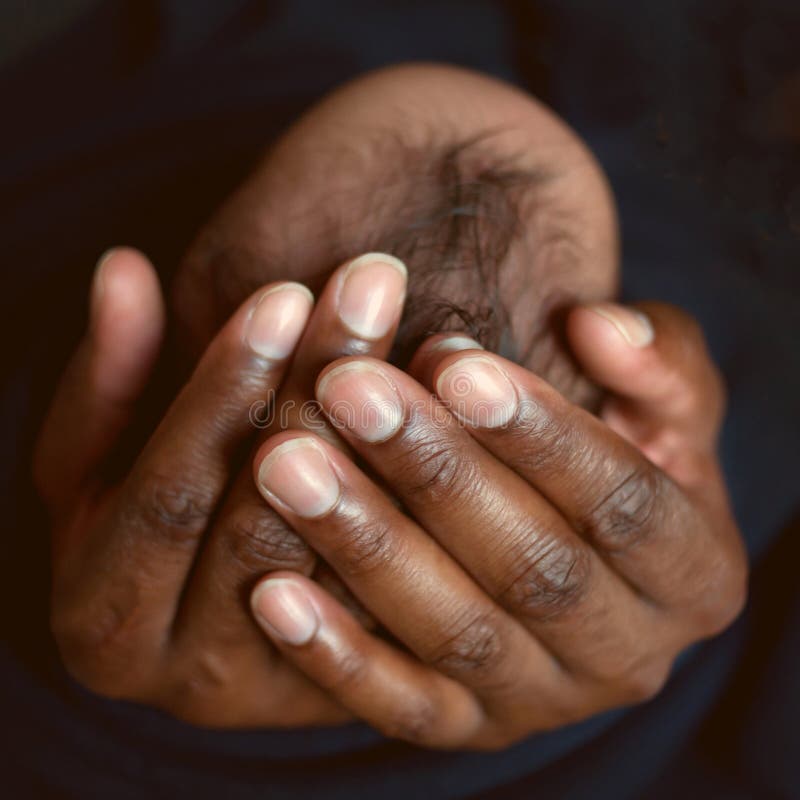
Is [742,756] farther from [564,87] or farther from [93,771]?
[564,87]

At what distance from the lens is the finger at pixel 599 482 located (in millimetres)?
756

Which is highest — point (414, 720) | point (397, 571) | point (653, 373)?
point (653, 373)

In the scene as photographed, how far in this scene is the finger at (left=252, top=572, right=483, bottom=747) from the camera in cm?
86

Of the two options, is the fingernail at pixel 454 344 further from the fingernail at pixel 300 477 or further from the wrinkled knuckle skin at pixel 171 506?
the wrinkled knuckle skin at pixel 171 506

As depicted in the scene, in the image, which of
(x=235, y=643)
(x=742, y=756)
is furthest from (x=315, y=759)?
(x=742, y=756)

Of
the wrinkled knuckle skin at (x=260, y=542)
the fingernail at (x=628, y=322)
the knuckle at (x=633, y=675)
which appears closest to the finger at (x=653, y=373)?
the fingernail at (x=628, y=322)

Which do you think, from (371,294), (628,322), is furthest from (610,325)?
(371,294)

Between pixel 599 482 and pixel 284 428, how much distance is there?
30 centimetres

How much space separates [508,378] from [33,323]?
0.72 meters

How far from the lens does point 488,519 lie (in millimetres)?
825

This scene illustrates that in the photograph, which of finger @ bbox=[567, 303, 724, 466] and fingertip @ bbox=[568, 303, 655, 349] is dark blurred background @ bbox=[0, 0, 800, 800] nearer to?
finger @ bbox=[567, 303, 724, 466]

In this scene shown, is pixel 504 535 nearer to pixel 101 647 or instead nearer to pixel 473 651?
pixel 473 651

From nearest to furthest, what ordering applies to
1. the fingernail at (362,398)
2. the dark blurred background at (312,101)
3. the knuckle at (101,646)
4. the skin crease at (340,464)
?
the fingernail at (362,398), the skin crease at (340,464), the knuckle at (101,646), the dark blurred background at (312,101)

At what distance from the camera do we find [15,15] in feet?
4.77
